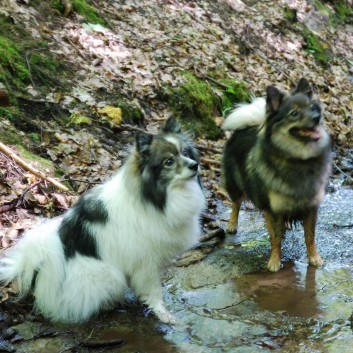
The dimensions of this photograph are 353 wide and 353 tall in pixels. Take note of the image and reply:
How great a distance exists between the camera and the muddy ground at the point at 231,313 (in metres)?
3.56

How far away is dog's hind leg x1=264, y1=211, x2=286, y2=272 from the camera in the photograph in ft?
15.6

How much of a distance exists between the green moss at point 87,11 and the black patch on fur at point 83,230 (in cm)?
533

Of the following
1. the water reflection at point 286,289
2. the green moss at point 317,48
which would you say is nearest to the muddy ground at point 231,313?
the water reflection at point 286,289

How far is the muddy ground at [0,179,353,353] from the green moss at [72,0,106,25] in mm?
5027

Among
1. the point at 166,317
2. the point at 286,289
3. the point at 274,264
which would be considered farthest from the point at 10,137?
the point at 286,289

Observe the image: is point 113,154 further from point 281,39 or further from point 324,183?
point 281,39

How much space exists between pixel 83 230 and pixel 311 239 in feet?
7.27

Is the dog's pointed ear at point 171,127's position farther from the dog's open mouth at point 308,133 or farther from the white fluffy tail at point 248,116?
the white fluffy tail at point 248,116

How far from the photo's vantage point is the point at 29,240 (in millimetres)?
3883

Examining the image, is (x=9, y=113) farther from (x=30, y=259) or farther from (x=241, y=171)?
(x=241, y=171)

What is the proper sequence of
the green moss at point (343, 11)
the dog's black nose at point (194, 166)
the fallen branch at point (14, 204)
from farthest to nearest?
the green moss at point (343, 11) → the fallen branch at point (14, 204) → the dog's black nose at point (194, 166)

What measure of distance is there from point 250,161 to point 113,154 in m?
2.23

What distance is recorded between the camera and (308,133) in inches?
167

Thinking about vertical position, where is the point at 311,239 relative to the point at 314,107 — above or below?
below
